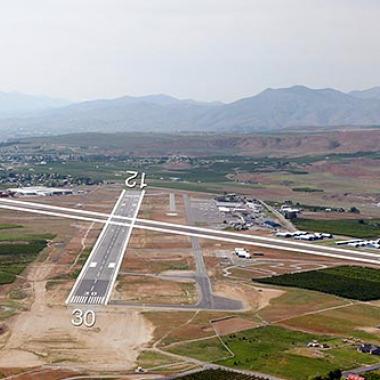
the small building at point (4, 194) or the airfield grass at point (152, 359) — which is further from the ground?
the airfield grass at point (152, 359)

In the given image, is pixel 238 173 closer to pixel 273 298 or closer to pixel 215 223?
pixel 215 223

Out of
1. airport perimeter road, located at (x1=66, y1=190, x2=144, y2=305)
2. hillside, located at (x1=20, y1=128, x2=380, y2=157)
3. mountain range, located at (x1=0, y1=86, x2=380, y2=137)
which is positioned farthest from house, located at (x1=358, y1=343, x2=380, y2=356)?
mountain range, located at (x1=0, y1=86, x2=380, y2=137)

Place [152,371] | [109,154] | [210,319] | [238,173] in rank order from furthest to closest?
[109,154] < [238,173] < [210,319] < [152,371]

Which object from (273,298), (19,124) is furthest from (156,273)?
(19,124)

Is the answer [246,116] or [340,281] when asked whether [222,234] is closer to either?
[340,281]

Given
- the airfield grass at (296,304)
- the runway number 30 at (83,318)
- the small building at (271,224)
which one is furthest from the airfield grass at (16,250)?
the small building at (271,224)

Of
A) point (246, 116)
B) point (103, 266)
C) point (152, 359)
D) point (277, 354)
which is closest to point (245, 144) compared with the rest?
point (103, 266)

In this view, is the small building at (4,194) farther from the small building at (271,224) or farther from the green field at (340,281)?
the green field at (340,281)
